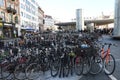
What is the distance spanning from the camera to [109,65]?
29.5 feet

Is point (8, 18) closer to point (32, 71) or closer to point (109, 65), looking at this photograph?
point (109, 65)

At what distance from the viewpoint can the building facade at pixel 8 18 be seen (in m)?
48.4

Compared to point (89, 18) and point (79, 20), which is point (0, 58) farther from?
point (89, 18)

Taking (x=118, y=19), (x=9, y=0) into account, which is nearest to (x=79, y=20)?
(x=9, y=0)

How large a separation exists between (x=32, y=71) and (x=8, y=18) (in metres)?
49.2

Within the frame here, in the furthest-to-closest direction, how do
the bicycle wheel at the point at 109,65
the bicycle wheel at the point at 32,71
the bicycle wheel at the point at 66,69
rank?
1. the bicycle wheel at the point at 109,65
2. the bicycle wheel at the point at 66,69
3. the bicycle wheel at the point at 32,71

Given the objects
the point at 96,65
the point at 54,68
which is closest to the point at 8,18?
the point at 54,68

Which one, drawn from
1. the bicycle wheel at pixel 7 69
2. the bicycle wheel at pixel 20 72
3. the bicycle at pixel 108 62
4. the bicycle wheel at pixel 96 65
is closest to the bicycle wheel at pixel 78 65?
the bicycle wheel at pixel 96 65

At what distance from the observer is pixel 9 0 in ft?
183

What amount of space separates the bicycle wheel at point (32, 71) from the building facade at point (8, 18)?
127 feet

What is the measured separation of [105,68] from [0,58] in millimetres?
3957

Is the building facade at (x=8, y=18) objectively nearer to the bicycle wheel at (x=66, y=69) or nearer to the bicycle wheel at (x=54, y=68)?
the bicycle wheel at (x=54, y=68)

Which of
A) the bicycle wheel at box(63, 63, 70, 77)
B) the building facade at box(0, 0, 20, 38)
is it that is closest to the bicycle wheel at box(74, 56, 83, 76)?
the bicycle wheel at box(63, 63, 70, 77)

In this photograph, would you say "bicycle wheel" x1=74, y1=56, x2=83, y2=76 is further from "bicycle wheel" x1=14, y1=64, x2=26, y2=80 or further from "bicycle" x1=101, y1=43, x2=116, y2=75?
"bicycle wheel" x1=14, y1=64, x2=26, y2=80
